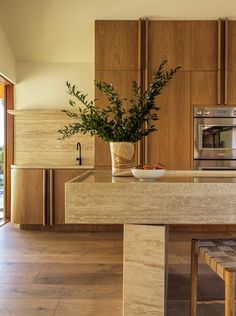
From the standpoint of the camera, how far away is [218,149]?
12.8 ft

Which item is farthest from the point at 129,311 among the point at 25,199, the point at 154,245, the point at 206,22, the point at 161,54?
the point at 206,22

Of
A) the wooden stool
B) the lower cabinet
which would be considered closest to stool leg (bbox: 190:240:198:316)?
the wooden stool

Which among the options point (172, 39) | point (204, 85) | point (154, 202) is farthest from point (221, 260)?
point (172, 39)

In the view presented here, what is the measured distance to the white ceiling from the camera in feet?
12.3

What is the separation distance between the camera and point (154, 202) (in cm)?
132

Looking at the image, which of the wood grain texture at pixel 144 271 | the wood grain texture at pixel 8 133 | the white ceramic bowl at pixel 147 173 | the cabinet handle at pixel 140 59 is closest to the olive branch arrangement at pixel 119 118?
the white ceramic bowl at pixel 147 173

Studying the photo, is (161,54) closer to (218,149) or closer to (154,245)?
(218,149)

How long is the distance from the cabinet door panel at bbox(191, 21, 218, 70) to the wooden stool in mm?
2619

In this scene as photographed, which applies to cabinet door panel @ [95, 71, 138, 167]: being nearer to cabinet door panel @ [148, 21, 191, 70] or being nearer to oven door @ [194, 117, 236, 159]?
cabinet door panel @ [148, 21, 191, 70]

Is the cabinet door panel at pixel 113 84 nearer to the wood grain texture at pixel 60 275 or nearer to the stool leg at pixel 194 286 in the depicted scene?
the wood grain texture at pixel 60 275

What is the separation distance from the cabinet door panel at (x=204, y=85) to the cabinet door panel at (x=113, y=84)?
27.5 inches

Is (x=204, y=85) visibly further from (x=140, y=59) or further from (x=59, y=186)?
(x=59, y=186)

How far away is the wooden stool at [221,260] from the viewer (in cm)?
132

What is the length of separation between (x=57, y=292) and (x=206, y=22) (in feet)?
10.9
